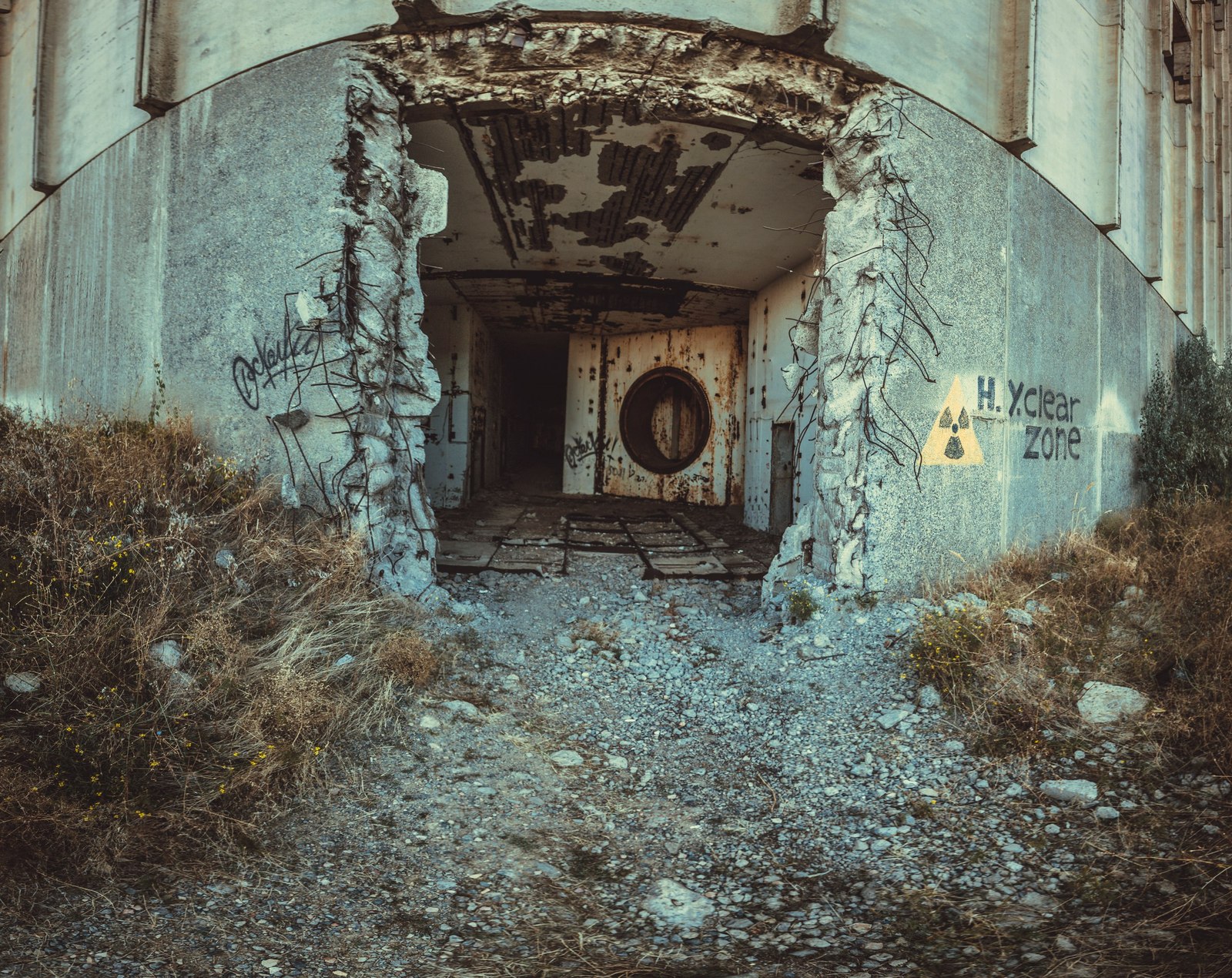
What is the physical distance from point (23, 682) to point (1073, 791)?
3738 millimetres

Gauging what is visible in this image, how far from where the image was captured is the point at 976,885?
2305 mm

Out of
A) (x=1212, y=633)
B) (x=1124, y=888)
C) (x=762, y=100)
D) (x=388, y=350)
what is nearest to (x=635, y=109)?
(x=762, y=100)

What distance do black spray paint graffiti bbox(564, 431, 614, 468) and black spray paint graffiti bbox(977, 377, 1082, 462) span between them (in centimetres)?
698

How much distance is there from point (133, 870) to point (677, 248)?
684cm

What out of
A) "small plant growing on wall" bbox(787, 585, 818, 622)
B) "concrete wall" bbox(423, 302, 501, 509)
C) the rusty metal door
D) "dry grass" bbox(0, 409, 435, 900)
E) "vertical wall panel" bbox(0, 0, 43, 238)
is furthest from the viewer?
"concrete wall" bbox(423, 302, 501, 509)

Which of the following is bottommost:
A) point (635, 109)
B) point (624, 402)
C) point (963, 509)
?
point (963, 509)

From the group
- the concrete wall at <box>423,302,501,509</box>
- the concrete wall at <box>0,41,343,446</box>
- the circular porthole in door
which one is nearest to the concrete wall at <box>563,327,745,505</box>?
the circular porthole in door

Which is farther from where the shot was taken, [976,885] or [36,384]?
[36,384]

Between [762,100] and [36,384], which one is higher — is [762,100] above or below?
above

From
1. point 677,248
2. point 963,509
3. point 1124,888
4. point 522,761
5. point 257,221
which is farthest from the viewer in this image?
point 677,248

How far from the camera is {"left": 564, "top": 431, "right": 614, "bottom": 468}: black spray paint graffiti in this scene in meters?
12.0

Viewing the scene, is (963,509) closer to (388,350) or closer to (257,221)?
(388,350)

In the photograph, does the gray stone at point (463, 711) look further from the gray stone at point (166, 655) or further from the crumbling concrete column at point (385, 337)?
the crumbling concrete column at point (385, 337)

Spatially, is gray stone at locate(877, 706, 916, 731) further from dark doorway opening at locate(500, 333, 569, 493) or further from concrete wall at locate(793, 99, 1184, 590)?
dark doorway opening at locate(500, 333, 569, 493)
